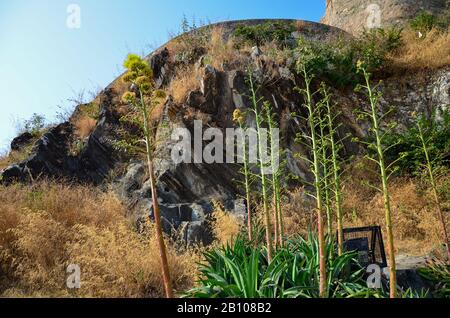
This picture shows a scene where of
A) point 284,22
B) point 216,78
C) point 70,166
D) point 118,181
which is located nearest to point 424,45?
point 284,22

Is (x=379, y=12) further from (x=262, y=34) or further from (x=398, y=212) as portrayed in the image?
(x=398, y=212)

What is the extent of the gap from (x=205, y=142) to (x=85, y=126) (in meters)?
4.20

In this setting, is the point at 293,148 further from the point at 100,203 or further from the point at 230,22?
the point at 230,22

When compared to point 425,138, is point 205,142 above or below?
above

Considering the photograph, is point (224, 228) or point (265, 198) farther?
point (224, 228)

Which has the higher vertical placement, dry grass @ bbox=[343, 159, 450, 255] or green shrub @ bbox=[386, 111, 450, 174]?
green shrub @ bbox=[386, 111, 450, 174]

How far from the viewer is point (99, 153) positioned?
10.2 m

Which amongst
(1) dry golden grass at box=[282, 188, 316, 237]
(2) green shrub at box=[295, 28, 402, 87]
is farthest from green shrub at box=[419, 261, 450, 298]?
(2) green shrub at box=[295, 28, 402, 87]

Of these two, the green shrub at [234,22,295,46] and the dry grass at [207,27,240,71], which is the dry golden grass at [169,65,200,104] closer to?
the dry grass at [207,27,240,71]

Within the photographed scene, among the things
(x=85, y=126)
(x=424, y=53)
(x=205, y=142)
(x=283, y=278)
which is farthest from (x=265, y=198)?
(x=424, y=53)

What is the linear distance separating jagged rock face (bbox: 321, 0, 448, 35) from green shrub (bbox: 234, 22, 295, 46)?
16.5ft

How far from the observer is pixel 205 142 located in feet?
29.9

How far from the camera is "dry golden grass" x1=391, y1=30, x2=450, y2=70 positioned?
11.0m

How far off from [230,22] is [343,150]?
7084mm
